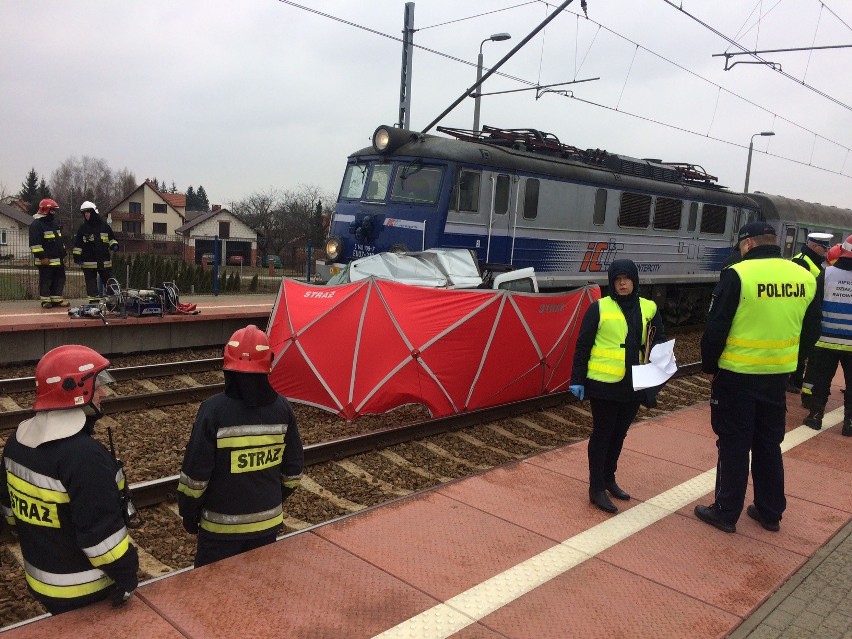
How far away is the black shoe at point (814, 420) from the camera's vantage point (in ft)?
24.2

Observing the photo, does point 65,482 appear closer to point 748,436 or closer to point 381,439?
point 748,436

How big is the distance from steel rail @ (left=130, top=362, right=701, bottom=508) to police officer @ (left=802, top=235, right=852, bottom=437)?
9.93 feet

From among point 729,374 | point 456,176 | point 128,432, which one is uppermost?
point 456,176

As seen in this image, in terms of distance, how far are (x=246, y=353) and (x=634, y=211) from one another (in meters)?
12.4

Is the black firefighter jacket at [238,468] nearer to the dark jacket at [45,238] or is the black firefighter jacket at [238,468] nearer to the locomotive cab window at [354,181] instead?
the locomotive cab window at [354,181]

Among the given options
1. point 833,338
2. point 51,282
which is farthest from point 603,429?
point 51,282

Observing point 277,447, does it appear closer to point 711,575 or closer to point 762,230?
point 711,575

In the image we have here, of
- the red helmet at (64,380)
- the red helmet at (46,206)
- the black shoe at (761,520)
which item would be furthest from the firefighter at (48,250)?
the black shoe at (761,520)

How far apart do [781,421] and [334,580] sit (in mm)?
3158

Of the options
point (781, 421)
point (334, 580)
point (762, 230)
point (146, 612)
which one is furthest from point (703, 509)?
point (146, 612)

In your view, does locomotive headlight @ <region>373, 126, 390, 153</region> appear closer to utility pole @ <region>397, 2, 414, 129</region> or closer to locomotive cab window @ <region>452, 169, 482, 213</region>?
locomotive cab window @ <region>452, 169, 482, 213</region>

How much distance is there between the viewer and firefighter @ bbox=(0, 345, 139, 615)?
259cm

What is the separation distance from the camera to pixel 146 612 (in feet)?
10.4

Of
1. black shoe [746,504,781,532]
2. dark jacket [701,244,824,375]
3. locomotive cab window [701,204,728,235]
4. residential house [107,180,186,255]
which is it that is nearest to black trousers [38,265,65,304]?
dark jacket [701,244,824,375]
